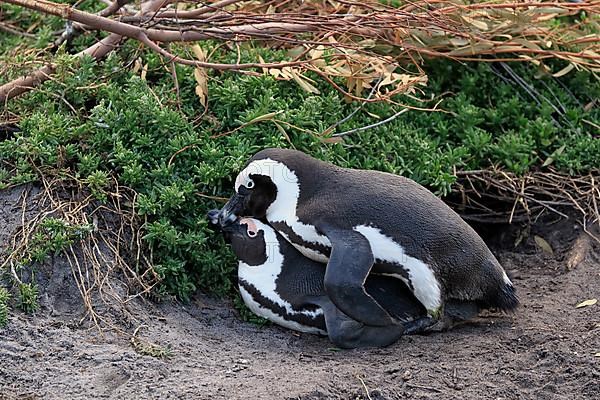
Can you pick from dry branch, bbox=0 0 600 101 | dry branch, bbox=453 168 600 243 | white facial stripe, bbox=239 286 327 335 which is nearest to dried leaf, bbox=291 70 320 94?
dry branch, bbox=0 0 600 101

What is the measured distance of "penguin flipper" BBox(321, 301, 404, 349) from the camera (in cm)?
422

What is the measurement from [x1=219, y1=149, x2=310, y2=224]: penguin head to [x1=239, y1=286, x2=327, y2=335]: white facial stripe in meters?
0.37

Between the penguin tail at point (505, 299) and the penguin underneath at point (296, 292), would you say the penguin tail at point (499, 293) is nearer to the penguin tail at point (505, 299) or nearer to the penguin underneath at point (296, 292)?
the penguin tail at point (505, 299)

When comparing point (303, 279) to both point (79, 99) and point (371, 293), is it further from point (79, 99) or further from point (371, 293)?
point (79, 99)

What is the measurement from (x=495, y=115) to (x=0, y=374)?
330 centimetres

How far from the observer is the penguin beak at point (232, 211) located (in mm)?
4625

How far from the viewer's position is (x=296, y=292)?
4.44 metres

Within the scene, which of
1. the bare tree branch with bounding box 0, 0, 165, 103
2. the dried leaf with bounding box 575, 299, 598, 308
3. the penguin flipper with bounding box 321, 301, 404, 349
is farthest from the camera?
the bare tree branch with bounding box 0, 0, 165, 103

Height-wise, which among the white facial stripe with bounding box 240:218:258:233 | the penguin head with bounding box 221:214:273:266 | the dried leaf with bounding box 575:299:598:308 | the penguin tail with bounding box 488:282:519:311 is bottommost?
the dried leaf with bounding box 575:299:598:308

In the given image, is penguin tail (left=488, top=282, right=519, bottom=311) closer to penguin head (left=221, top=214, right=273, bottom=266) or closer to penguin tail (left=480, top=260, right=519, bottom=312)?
penguin tail (left=480, top=260, right=519, bottom=312)

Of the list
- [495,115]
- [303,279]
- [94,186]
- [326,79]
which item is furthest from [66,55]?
[495,115]

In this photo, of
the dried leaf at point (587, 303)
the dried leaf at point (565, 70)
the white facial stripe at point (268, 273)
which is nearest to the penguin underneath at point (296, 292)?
the white facial stripe at point (268, 273)

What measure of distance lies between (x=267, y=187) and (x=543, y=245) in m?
1.73

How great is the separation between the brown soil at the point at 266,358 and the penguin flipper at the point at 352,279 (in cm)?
17
